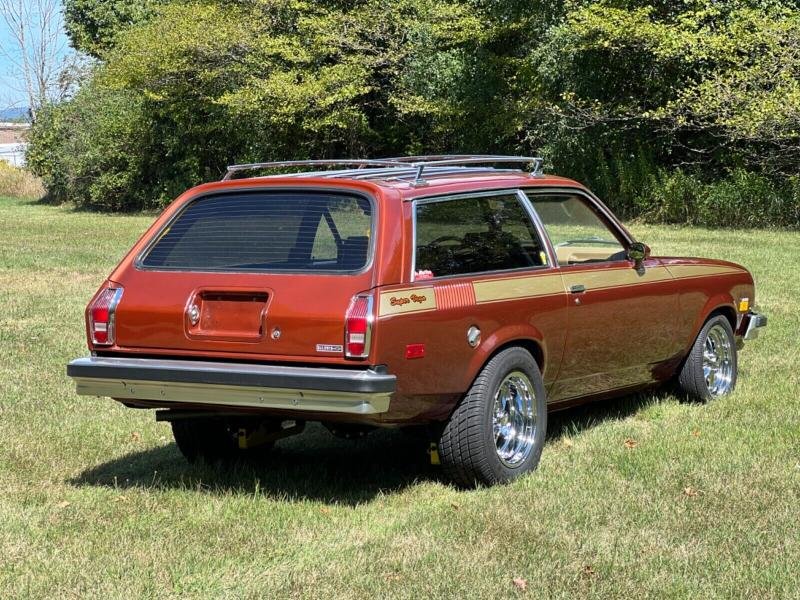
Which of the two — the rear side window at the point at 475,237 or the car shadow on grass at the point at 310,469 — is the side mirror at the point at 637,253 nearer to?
the rear side window at the point at 475,237

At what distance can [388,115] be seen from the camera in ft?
114

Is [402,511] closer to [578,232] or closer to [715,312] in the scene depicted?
[578,232]

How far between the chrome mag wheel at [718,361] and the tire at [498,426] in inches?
88.1

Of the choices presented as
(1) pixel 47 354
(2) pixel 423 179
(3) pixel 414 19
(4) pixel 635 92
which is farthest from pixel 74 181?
(2) pixel 423 179

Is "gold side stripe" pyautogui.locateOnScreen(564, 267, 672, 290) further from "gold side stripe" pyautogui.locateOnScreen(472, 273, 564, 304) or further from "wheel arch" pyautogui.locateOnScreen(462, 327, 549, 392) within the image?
"wheel arch" pyautogui.locateOnScreen(462, 327, 549, 392)

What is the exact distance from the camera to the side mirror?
23.9 feet

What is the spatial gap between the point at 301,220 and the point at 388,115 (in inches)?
1151

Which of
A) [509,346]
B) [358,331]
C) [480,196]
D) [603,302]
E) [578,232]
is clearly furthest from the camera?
[578,232]

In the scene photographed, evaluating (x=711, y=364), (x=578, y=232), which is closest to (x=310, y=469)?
(x=578, y=232)

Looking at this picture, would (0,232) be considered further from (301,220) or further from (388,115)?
(301,220)

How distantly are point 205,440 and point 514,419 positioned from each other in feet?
5.80

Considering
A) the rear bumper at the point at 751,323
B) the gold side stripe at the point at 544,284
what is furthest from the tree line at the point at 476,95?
the gold side stripe at the point at 544,284

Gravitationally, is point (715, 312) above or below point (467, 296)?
below

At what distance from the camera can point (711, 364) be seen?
830 centimetres
